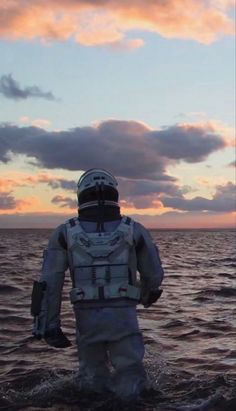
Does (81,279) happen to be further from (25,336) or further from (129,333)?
(25,336)

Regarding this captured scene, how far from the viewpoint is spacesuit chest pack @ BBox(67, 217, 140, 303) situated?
670cm

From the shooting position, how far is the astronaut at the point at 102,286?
22.0 feet

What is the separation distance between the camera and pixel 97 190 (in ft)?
22.9

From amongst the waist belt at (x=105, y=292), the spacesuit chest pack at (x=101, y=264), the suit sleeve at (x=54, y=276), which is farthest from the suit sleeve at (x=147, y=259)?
the suit sleeve at (x=54, y=276)

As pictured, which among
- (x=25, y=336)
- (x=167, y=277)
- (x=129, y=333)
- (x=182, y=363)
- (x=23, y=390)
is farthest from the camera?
(x=167, y=277)

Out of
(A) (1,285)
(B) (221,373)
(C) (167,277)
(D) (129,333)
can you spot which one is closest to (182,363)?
(B) (221,373)

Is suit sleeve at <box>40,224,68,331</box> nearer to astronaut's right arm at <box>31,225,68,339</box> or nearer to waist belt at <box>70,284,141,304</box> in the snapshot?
astronaut's right arm at <box>31,225,68,339</box>

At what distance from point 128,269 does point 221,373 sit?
300 cm

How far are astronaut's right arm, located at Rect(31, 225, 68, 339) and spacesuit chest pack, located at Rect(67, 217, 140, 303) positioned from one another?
183 millimetres

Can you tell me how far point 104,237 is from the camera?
6793 millimetres

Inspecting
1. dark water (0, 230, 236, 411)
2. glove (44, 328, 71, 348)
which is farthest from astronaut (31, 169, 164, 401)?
dark water (0, 230, 236, 411)

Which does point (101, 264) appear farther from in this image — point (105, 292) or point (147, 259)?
point (147, 259)

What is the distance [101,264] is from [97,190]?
88 cm

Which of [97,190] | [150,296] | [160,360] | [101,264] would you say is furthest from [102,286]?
[160,360]
